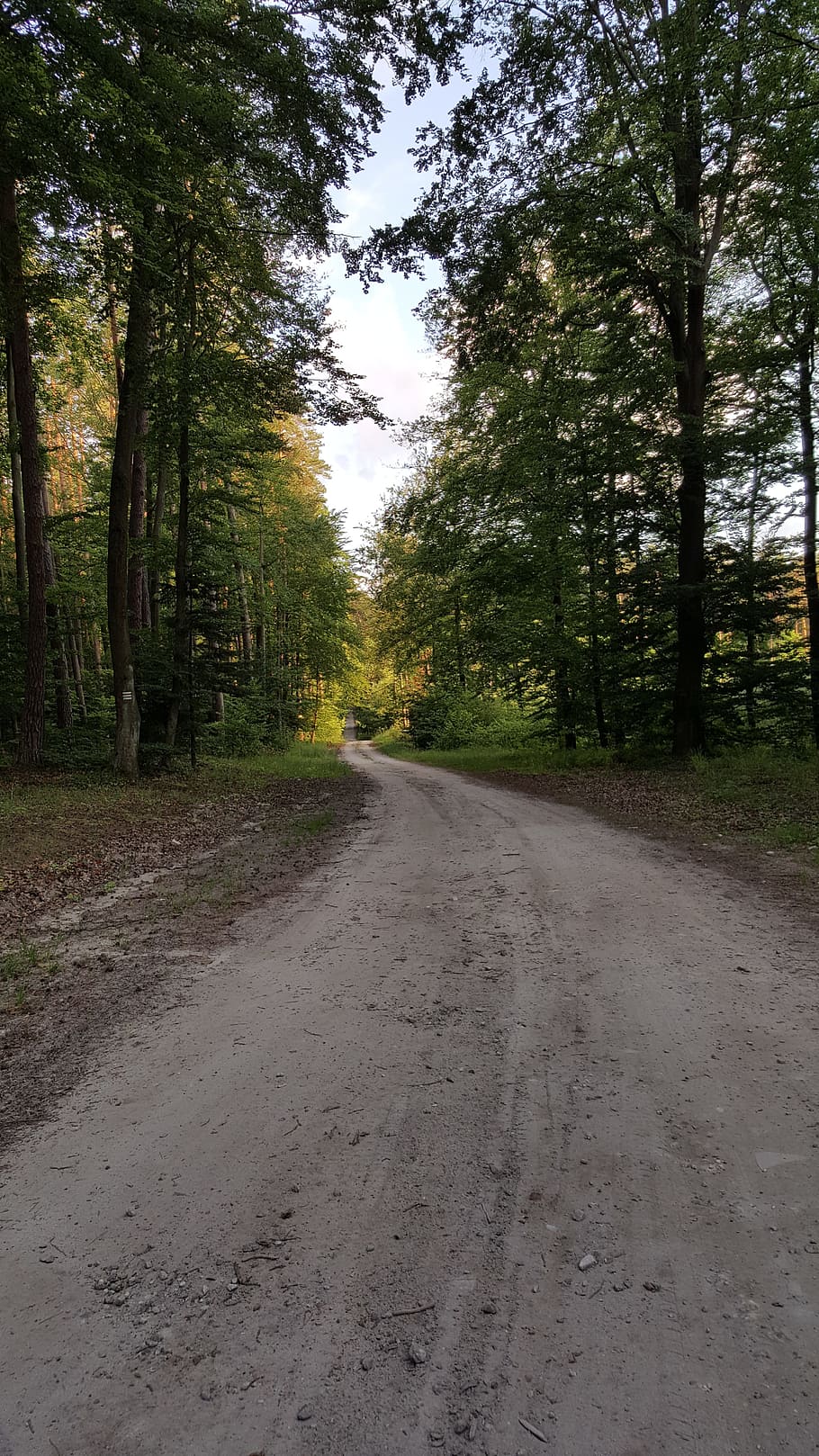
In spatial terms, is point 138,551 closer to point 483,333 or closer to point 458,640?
point 483,333

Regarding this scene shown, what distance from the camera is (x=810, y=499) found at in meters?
13.0

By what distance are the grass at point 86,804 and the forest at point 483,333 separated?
1042 mm

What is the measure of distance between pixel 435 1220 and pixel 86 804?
868 cm

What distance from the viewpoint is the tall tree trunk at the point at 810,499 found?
12.1 meters

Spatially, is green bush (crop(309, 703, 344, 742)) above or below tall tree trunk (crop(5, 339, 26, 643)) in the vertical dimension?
below

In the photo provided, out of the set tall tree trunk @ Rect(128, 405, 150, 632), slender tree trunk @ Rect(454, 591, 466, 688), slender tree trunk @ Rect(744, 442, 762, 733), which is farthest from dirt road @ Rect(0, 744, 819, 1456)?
slender tree trunk @ Rect(454, 591, 466, 688)

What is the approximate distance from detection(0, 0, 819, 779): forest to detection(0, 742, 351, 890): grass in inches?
41.0

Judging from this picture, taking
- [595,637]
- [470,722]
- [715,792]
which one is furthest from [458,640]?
[715,792]

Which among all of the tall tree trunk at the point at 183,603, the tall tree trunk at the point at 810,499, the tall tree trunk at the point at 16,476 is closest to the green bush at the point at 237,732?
the tall tree trunk at the point at 183,603

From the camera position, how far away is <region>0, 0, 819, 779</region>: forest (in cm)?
777

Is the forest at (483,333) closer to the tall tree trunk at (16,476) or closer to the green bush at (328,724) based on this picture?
the tall tree trunk at (16,476)

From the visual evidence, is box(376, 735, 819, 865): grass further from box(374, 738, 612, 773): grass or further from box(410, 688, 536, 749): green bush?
box(410, 688, 536, 749): green bush

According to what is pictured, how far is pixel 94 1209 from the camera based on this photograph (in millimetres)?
2094

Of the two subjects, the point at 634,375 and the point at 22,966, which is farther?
the point at 634,375
